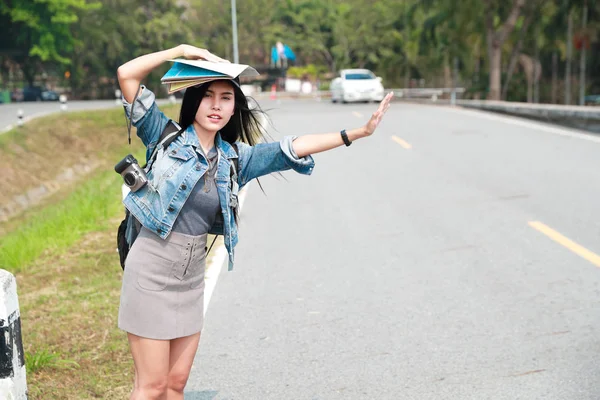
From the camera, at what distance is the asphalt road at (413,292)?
16.0 feet

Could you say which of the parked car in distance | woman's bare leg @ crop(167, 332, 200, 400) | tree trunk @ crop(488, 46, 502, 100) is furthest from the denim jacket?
the parked car in distance

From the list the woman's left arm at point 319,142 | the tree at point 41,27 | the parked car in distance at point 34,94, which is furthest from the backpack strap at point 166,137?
the parked car in distance at point 34,94

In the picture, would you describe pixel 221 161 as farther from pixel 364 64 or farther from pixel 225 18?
pixel 225 18

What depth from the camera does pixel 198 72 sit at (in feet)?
11.5

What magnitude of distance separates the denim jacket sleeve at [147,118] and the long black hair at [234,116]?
0.34ft

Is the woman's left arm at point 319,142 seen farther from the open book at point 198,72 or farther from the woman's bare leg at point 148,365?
the woman's bare leg at point 148,365

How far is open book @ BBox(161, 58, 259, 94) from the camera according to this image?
11.3ft

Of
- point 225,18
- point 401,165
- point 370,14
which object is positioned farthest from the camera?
point 225,18

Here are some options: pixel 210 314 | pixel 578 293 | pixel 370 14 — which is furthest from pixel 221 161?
pixel 370 14

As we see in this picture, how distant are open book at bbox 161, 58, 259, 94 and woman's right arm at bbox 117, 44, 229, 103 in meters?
0.04

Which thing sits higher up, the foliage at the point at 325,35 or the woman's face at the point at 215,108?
the foliage at the point at 325,35

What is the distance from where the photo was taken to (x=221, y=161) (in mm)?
3600

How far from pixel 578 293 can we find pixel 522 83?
39.2 metres

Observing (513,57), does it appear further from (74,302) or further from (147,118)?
(147,118)
